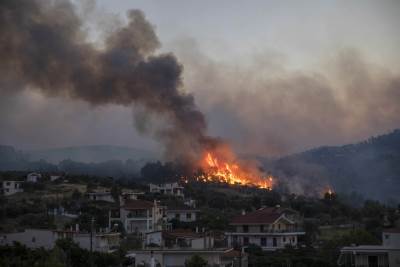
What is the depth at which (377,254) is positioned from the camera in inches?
1626

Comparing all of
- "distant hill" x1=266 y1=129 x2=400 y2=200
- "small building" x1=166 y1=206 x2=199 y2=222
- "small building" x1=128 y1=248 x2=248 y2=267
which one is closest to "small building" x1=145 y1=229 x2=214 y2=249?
"small building" x1=128 y1=248 x2=248 y2=267

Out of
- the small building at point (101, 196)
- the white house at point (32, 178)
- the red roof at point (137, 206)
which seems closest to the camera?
the red roof at point (137, 206)

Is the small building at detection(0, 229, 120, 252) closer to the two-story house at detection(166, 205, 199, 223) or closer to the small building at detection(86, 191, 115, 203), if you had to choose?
the two-story house at detection(166, 205, 199, 223)

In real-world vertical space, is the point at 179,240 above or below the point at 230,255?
above

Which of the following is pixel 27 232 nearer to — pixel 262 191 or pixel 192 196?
pixel 192 196

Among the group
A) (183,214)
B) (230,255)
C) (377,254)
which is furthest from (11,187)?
(377,254)

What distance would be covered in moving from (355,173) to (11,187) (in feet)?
327

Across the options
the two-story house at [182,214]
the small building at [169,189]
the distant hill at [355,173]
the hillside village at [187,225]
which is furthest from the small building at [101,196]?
the distant hill at [355,173]

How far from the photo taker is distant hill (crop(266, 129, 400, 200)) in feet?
432

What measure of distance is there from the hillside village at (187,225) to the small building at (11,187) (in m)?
0.12

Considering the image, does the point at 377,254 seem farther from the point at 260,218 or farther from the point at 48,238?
the point at 48,238

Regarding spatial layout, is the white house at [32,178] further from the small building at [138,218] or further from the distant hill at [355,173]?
the distant hill at [355,173]

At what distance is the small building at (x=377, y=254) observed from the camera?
134 ft

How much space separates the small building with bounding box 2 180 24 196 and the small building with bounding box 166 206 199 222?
21468 mm
